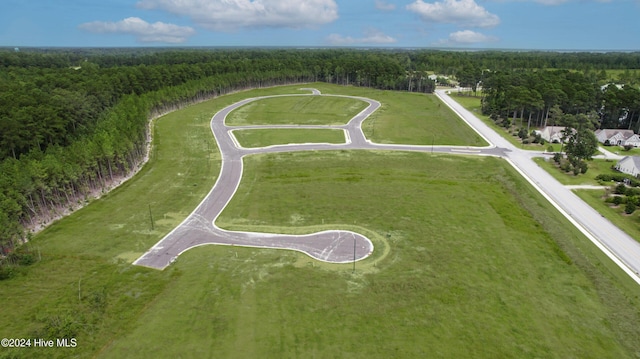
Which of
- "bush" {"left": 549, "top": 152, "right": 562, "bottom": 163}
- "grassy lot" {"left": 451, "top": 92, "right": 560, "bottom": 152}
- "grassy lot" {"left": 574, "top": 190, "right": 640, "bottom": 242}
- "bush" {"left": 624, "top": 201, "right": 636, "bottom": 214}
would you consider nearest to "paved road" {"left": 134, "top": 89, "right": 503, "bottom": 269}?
"grassy lot" {"left": 574, "top": 190, "right": 640, "bottom": 242}


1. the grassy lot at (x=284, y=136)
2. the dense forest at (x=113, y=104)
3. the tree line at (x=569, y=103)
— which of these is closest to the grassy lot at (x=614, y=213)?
the tree line at (x=569, y=103)

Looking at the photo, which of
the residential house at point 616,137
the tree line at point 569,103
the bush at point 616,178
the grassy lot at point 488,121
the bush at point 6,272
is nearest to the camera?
the bush at point 6,272

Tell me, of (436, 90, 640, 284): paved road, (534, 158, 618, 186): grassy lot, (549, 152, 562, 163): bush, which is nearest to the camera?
(436, 90, 640, 284): paved road

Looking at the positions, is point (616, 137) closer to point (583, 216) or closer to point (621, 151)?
point (621, 151)

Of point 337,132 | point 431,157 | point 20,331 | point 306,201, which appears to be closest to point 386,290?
point 306,201

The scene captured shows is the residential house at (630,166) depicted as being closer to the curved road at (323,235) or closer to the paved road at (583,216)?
the curved road at (323,235)

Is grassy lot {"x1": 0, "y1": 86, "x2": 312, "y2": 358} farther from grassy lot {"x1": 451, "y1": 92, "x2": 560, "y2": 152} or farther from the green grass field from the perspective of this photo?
grassy lot {"x1": 451, "y1": 92, "x2": 560, "y2": 152}
